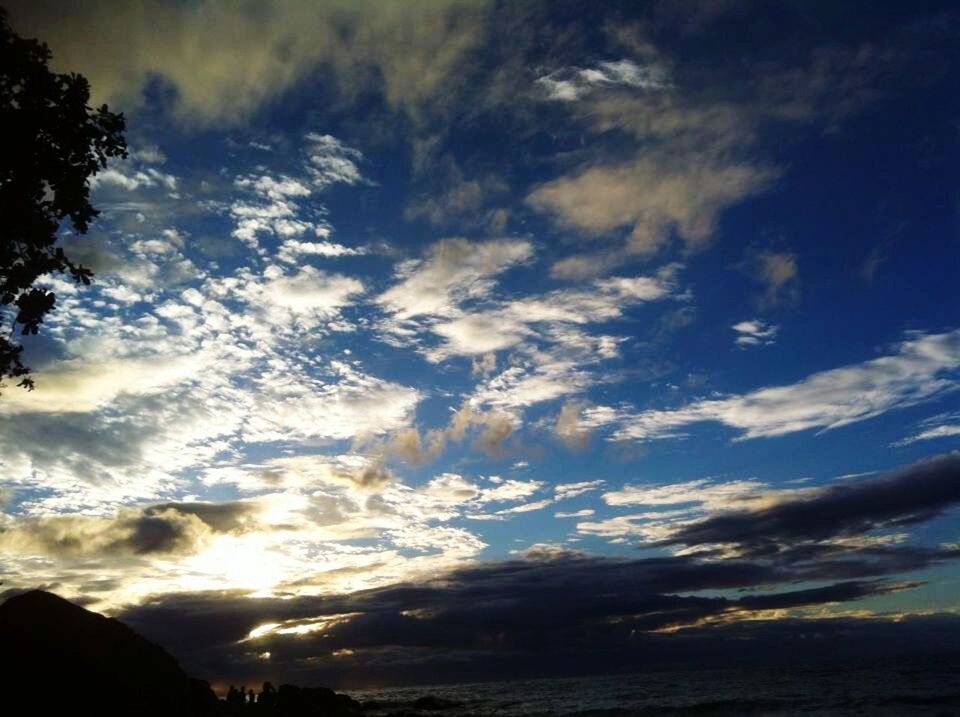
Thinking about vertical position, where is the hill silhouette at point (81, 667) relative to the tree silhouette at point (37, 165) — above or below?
below

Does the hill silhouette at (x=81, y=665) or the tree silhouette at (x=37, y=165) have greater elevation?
the tree silhouette at (x=37, y=165)

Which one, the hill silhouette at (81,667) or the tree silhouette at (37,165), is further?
the hill silhouette at (81,667)

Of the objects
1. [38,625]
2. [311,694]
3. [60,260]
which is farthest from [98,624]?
[311,694]

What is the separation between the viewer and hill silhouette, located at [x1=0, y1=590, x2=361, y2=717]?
2328cm

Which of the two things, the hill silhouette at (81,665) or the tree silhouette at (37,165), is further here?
the hill silhouette at (81,665)

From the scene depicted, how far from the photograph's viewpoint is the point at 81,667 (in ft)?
81.3

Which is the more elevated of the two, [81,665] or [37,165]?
[37,165]

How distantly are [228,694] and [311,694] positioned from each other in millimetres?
13916

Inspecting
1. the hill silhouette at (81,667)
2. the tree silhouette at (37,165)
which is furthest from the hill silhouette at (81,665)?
the tree silhouette at (37,165)

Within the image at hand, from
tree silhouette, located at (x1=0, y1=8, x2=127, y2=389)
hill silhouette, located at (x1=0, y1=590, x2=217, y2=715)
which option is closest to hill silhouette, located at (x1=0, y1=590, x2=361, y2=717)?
hill silhouette, located at (x1=0, y1=590, x2=217, y2=715)

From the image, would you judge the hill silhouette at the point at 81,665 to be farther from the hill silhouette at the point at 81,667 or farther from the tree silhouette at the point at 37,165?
the tree silhouette at the point at 37,165

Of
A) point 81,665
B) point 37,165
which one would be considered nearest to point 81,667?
point 81,665

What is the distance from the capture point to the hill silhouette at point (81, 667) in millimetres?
23281

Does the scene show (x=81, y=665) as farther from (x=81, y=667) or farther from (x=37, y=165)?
(x=37, y=165)
